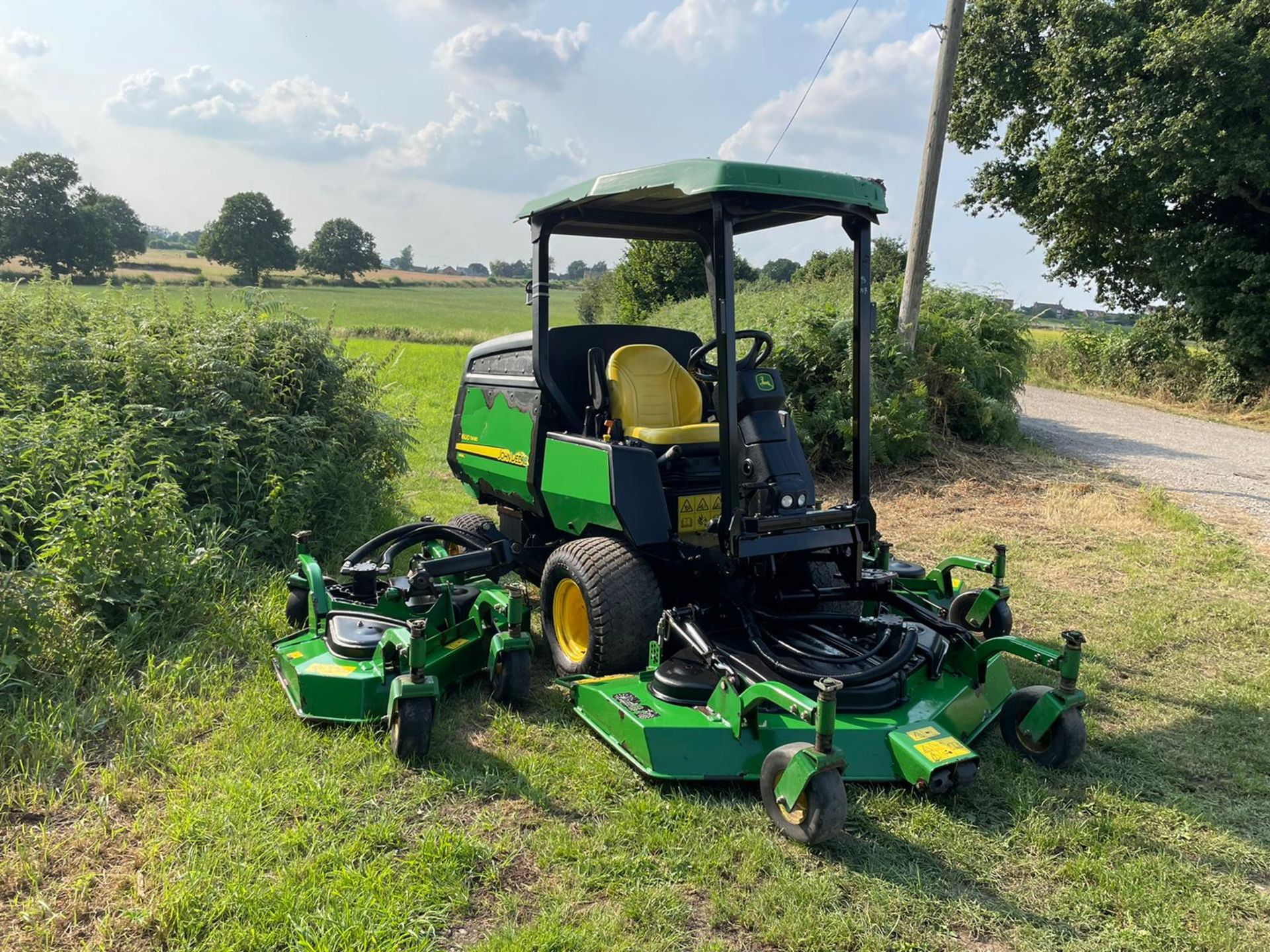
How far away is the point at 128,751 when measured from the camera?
3.38m

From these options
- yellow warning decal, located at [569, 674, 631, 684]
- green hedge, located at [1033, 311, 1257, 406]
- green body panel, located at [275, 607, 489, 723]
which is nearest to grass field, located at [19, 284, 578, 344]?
green hedge, located at [1033, 311, 1257, 406]

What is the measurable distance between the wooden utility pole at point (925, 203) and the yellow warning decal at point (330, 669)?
7.55 m

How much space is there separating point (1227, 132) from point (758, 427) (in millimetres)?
14965

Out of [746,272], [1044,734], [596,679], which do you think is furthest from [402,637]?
[746,272]

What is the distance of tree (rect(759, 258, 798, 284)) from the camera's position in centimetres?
3114

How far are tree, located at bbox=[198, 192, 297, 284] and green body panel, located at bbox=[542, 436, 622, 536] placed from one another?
56690 mm

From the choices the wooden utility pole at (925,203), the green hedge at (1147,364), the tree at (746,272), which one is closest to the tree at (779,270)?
the tree at (746,272)

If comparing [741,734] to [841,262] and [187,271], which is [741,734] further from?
[187,271]

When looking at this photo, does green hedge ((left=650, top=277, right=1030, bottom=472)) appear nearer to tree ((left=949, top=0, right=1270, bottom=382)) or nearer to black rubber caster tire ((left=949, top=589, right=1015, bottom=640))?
black rubber caster tire ((left=949, top=589, right=1015, bottom=640))

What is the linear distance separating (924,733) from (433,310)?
43306 mm

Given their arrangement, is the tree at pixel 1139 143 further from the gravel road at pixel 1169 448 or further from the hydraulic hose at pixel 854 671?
the hydraulic hose at pixel 854 671

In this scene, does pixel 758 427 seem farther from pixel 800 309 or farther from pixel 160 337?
pixel 800 309

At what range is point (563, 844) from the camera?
2918 millimetres

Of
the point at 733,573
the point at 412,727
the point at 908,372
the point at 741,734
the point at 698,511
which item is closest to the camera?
the point at 741,734
